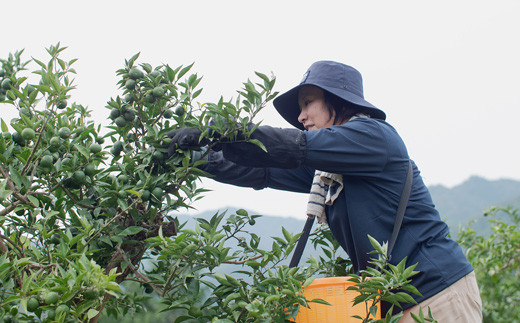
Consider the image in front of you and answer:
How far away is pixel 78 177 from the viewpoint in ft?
5.71

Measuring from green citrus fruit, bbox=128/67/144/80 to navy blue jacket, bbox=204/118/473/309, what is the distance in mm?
401

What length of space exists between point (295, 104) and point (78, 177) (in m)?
1.22

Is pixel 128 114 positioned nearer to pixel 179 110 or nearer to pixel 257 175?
pixel 179 110

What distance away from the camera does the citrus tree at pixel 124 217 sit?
1513mm

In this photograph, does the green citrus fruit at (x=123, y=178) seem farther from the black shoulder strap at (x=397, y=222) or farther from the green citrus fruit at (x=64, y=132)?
the black shoulder strap at (x=397, y=222)

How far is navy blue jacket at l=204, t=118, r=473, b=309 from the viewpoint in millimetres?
1918

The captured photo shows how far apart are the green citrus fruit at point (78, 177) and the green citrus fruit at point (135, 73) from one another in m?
0.40

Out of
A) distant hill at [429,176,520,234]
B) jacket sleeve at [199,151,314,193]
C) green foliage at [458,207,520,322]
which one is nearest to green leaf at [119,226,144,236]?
jacket sleeve at [199,151,314,193]

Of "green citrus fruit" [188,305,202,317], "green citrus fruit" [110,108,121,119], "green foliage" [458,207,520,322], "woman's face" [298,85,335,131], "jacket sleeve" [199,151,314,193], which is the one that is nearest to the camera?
"green citrus fruit" [188,305,202,317]

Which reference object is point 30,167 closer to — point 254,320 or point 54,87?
point 54,87

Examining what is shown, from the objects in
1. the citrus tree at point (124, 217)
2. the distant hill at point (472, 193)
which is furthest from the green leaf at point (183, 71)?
the distant hill at point (472, 193)

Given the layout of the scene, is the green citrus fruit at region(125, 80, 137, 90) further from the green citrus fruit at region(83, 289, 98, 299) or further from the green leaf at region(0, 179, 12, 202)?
the green citrus fruit at region(83, 289, 98, 299)

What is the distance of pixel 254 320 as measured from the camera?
163cm

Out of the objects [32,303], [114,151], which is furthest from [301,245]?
[32,303]
